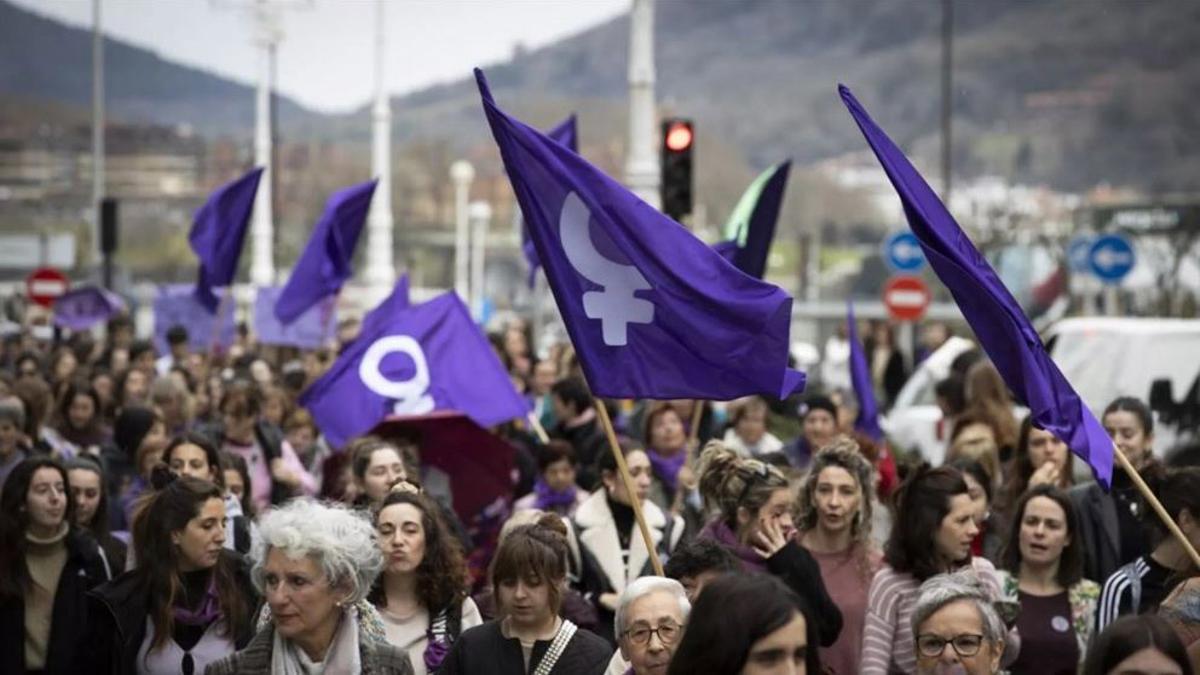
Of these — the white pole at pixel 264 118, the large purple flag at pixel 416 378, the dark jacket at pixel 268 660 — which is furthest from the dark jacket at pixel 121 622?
the white pole at pixel 264 118

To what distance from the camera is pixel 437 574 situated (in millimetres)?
8500

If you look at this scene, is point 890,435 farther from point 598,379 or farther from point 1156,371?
point 598,379

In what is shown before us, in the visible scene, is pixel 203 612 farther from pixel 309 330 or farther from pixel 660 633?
pixel 309 330

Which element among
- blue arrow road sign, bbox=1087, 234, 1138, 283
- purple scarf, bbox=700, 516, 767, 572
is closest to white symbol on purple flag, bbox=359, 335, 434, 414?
purple scarf, bbox=700, 516, 767, 572

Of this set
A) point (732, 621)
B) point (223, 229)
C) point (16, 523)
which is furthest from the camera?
point (223, 229)

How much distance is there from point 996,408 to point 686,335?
6.09 meters

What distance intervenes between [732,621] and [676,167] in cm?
1439

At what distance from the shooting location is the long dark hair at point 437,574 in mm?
8484

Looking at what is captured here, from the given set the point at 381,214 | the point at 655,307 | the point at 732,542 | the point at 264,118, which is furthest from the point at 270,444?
the point at 264,118

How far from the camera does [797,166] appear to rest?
7170 inches

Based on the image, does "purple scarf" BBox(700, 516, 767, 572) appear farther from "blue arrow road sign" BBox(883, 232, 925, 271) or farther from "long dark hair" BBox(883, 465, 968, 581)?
"blue arrow road sign" BBox(883, 232, 925, 271)

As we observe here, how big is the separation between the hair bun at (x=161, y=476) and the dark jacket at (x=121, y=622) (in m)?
0.96

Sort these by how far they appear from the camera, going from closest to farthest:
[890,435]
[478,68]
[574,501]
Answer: [478,68], [574,501], [890,435]

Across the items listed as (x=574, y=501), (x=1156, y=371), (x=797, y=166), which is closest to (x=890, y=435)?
(x=1156, y=371)
